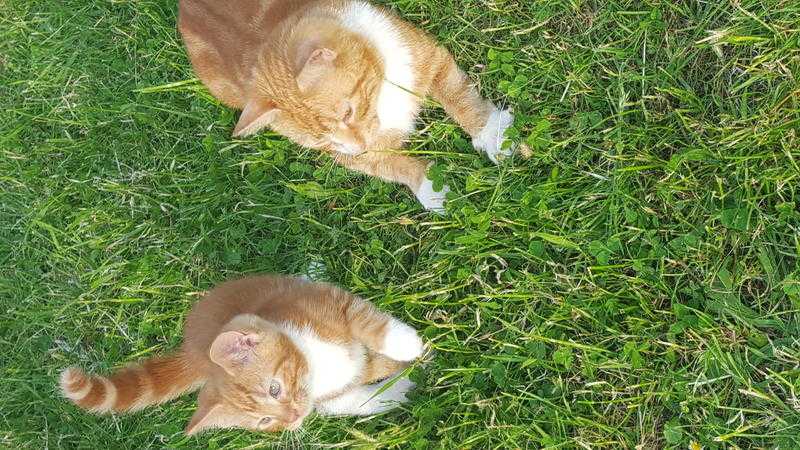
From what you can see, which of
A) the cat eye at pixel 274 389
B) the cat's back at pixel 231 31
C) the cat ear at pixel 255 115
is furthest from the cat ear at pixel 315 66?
the cat eye at pixel 274 389

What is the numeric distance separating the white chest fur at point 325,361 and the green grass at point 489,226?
1.04 ft

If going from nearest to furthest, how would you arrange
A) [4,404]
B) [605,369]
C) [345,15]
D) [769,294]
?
[769,294] < [605,369] < [345,15] < [4,404]

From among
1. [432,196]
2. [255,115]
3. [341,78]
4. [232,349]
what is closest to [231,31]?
[255,115]

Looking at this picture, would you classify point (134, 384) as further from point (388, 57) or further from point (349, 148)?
point (388, 57)

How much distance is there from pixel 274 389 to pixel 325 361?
25 centimetres

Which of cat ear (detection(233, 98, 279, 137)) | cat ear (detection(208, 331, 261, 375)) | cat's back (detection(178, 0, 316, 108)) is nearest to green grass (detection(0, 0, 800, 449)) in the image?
cat's back (detection(178, 0, 316, 108))

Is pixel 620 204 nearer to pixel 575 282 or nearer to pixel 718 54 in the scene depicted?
pixel 575 282

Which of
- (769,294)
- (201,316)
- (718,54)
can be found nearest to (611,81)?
(718,54)

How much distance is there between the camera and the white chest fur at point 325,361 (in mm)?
3041

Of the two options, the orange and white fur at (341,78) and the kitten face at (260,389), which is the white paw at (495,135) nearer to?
the orange and white fur at (341,78)

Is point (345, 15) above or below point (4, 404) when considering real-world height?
above

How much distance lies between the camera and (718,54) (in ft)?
9.18

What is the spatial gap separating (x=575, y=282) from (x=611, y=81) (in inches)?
35.3

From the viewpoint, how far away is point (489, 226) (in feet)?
10.2
